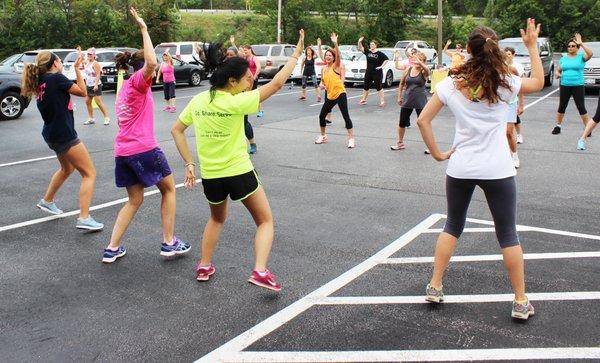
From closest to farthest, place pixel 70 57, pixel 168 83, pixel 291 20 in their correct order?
pixel 168 83
pixel 70 57
pixel 291 20

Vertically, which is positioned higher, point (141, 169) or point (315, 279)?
point (141, 169)

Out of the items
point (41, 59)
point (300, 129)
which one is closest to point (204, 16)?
point (300, 129)

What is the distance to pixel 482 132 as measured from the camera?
3701mm

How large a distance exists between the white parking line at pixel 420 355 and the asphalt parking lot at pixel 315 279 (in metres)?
0.01

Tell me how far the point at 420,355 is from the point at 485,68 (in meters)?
1.80

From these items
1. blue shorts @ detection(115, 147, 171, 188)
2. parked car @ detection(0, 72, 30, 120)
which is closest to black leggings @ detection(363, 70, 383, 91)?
parked car @ detection(0, 72, 30, 120)

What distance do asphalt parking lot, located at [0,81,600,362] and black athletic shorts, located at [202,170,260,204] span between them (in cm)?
77

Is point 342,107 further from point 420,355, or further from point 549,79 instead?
point 549,79

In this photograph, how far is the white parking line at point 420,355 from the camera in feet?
11.1

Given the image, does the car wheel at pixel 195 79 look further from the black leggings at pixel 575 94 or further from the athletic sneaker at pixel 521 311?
the athletic sneaker at pixel 521 311

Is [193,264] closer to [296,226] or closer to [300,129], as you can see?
[296,226]

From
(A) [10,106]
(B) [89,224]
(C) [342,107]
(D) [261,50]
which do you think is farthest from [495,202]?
(D) [261,50]

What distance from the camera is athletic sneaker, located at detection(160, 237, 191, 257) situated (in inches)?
204

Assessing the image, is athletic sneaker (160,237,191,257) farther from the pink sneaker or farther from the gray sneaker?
the pink sneaker
